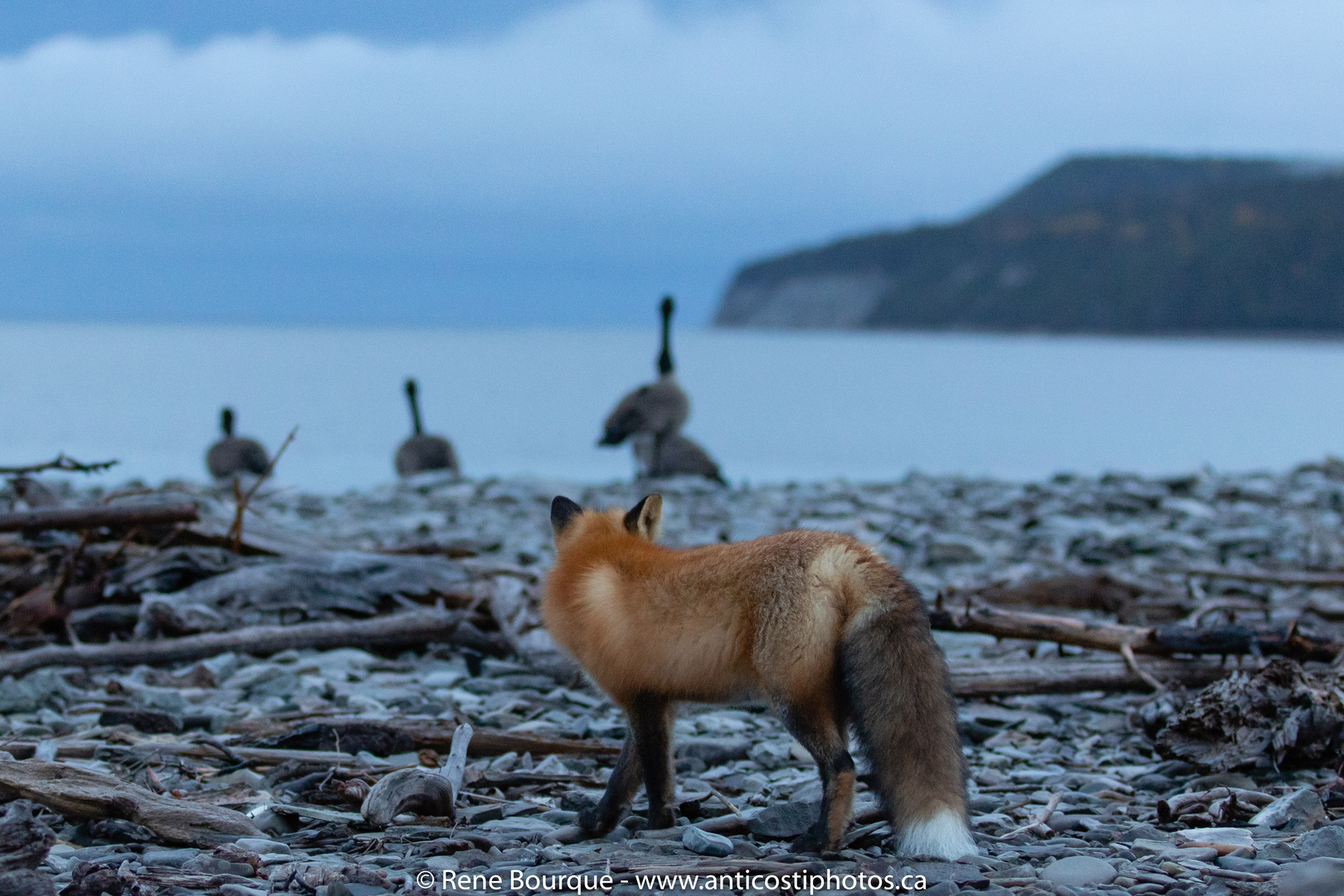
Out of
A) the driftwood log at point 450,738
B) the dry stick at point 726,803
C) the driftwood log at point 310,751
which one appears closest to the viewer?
the dry stick at point 726,803

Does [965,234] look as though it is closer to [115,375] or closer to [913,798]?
[115,375]

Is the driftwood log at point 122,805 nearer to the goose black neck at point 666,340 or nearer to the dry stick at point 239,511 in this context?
the dry stick at point 239,511

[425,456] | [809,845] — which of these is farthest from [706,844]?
[425,456]

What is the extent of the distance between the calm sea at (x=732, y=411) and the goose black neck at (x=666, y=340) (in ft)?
7.02

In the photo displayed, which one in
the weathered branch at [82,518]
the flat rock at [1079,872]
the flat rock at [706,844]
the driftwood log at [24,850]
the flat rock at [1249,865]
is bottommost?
the flat rock at [706,844]

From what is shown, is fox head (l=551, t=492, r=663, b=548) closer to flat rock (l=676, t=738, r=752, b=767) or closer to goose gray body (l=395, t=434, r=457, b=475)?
flat rock (l=676, t=738, r=752, b=767)

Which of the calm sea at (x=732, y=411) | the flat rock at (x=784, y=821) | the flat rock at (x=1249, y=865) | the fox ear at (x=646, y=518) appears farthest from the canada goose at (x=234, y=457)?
the flat rock at (x=1249, y=865)

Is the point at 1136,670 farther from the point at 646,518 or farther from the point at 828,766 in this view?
the point at 646,518

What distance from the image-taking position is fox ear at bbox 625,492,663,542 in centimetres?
422

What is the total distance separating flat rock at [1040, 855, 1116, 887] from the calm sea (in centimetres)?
658

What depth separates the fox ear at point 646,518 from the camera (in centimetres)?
422

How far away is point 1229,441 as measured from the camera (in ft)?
91.7

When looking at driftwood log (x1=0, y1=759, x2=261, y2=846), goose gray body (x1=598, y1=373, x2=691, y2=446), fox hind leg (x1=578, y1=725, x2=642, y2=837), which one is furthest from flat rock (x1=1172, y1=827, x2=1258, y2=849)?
goose gray body (x1=598, y1=373, x2=691, y2=446)

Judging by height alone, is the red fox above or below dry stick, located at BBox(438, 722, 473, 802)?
above
